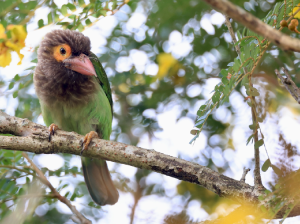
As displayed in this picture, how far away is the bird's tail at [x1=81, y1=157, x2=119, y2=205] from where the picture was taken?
3145 millimetres

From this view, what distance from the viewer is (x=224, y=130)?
3.05 m

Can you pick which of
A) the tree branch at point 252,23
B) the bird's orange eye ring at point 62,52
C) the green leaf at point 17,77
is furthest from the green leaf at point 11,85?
the tree branch at point 252,23

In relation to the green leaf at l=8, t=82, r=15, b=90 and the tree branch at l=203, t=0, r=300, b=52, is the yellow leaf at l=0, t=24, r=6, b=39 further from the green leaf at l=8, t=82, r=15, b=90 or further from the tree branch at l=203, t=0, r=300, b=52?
the tree branch at l=203, t=0, r=300, b=52

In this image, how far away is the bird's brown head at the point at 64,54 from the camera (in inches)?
117

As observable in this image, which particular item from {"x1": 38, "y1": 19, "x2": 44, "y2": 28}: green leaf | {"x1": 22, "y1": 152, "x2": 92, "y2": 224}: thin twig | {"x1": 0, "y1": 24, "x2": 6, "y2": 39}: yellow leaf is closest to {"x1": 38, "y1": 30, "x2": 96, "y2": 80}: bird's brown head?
{"x1": 38, "y1": 19, "x2": 44, "y2": 28}: green leaf

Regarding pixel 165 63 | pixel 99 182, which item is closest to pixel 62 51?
pixel 165 63

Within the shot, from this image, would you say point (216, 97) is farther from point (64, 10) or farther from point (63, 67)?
point (63, 67)

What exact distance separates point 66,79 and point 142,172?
1.16 meters

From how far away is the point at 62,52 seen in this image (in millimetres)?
3037

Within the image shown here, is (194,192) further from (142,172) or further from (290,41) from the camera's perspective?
(290,41)

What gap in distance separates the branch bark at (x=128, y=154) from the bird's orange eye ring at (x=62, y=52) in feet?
2.86

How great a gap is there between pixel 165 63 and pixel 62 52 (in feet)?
3.33

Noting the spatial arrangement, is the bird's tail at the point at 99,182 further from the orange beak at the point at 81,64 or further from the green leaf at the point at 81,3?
the green leaf at the point at 81,3

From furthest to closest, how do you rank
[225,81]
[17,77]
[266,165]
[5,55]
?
[17,77], [5,55], [225,81], [266,165]
